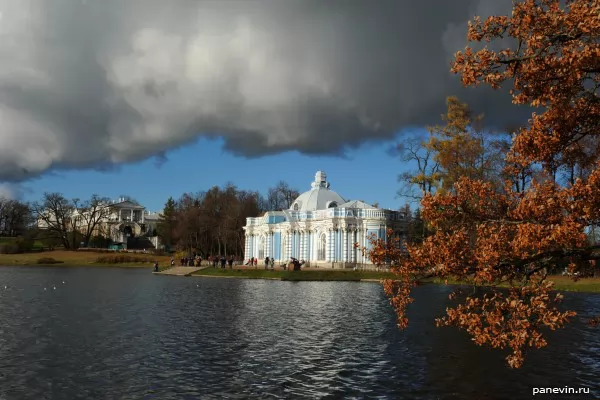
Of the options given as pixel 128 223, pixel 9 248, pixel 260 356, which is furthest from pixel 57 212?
pixel 260 356

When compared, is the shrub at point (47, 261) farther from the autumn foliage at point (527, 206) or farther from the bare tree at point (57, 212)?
the autumn foliage at point (527, 206)

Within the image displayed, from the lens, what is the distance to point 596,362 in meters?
13.3

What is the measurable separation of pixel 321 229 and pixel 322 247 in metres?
2.11

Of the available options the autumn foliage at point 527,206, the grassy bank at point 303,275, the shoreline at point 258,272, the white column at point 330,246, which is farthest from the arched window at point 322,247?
the autumn foliage at point 527,206

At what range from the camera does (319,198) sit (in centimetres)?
Answer: 6788

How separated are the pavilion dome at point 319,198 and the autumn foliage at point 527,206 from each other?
5732 centimetres

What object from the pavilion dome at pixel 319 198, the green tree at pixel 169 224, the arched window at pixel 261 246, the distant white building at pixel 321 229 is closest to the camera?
the distant white building at pixel 321 229

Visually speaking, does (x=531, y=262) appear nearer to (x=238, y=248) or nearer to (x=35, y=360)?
(x=35, y=360)

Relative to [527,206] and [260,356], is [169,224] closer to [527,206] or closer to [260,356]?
[260,356]

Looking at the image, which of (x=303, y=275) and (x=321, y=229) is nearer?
(x=303, y=275)

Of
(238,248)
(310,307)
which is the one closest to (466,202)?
(310,307)

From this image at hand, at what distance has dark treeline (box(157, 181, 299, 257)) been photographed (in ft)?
274

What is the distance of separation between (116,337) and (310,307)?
10208 mm

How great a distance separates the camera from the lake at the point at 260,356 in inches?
424
